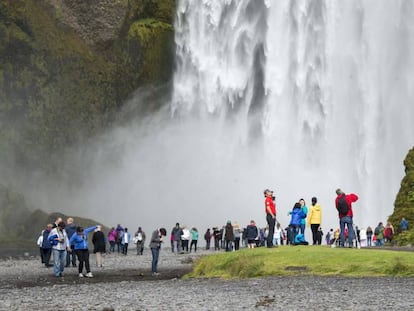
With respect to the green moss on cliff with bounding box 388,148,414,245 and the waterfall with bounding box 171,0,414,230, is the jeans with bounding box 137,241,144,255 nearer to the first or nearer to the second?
the green moss on cliff with bounding box 388,148,414,245

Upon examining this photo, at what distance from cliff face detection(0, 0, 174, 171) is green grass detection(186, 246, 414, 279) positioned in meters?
43.1

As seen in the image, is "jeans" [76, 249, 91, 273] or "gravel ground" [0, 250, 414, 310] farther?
"jeans" [76, 249, 91, 273]

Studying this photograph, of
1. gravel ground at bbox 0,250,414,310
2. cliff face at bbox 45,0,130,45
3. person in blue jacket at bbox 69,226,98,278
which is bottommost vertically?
gravel ground at bbox 0,250,414,310

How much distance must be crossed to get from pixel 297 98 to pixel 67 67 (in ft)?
65.3

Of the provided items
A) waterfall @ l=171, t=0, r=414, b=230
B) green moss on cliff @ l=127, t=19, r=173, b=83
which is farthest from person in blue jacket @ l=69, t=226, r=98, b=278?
green moss on cliff @ l=127, t=19, r=173, b=83

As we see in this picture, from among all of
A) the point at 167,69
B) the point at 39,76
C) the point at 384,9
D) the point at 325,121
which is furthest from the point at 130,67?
the point at 384,9

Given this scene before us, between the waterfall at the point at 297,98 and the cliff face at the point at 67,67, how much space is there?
10.7ft

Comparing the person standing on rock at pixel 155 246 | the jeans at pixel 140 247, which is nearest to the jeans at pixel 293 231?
the person standing on rock at pixel 155 246

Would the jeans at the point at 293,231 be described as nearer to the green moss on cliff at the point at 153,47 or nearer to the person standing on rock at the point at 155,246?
the person standing on rock at the point at 155,246

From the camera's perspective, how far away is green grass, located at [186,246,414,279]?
17.0 metres

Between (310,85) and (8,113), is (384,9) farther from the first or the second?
(8,113)

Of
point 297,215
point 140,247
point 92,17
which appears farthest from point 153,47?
point 297,215

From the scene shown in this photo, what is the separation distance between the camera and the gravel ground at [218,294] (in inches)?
503

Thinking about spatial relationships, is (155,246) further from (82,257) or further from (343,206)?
(343,206)
